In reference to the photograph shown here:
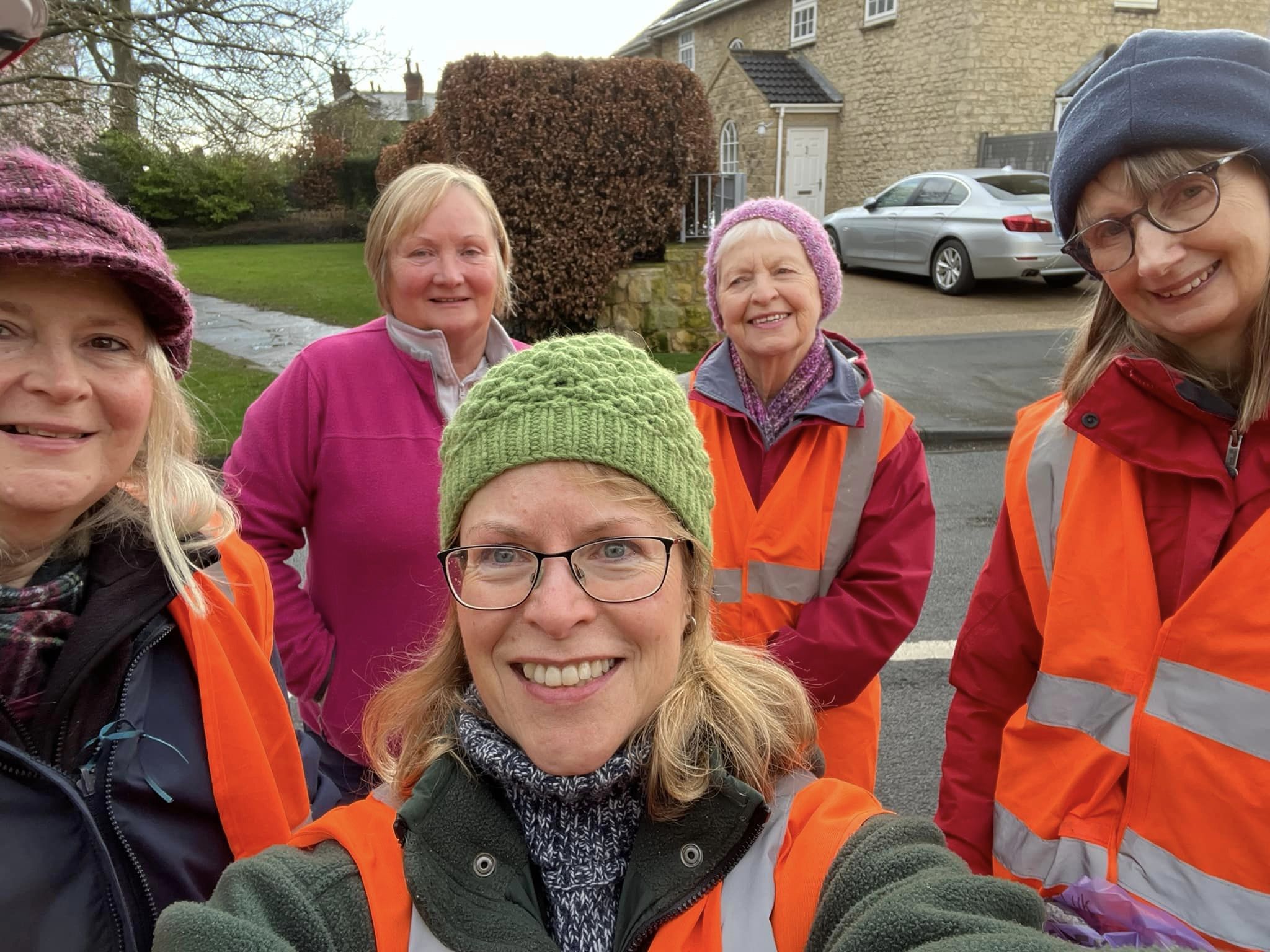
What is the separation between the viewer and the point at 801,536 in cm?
235

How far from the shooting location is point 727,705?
4.74ft

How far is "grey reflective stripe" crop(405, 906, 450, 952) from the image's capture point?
46.4 inches

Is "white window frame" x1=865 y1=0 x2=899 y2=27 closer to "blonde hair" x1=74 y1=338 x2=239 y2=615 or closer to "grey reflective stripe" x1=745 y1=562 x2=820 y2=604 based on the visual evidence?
"grey reflective stripe" x1=745 y1=562 x2=820 y2=604

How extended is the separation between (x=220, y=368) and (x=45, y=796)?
9.72 meters

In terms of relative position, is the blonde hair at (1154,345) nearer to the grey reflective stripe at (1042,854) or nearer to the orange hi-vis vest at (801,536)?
the orange hi-vis vest at (801,536)

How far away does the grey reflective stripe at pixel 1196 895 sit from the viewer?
145 centimetres

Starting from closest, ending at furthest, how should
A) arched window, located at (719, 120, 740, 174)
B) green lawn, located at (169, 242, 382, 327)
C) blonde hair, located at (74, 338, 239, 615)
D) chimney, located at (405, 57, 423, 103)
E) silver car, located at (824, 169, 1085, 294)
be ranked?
blonde hair, located at (74, 338, 239, 615) < silver car, located at (824, 169, 1085, 294) < green lawn, located at (169, 242, 382, 327) < arched window, located at (719, 120, 740, 174) < chimney, located at (405, 57, 423, 103)

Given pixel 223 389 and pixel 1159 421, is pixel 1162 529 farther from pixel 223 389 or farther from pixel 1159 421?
pixel 223 389

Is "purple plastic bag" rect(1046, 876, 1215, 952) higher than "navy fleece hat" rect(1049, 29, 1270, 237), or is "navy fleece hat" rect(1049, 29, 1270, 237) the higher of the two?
"navy fleece hat" rect(1049, 29, 1270, 237)

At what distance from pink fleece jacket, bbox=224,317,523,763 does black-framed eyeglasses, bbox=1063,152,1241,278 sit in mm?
1623

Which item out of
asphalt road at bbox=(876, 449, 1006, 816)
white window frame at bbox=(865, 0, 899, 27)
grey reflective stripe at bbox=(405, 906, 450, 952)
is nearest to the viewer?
grey reflective stripe at bbox=(405, 906, 450, 952)

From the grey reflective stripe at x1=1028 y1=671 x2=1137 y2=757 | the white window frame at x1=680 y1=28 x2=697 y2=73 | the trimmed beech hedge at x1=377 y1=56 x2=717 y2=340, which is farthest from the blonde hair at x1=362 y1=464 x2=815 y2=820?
the white window frame at x1=680 y1=28 x2=697 y2=73

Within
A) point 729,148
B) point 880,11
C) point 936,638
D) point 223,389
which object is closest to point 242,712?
point 936,638

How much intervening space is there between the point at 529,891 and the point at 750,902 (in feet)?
1.02
